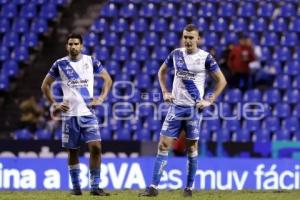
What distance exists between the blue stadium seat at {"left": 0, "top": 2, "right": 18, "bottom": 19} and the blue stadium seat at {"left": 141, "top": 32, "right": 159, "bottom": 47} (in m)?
3.23

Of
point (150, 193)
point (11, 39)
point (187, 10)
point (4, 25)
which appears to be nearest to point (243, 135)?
point (187, 10)

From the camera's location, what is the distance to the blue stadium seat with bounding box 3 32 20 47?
66.7 ft

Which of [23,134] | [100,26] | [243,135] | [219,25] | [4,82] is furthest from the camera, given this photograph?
[219,25]

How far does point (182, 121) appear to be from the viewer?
35.5 feet

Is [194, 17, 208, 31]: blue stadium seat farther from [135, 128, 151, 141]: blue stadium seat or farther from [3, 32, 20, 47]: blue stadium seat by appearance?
[3, 32, 20, 47]: blue stadium seat

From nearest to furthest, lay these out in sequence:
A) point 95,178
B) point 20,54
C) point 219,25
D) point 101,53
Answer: point 95,178 → point 101,53 → point 20,54 → point 219,25

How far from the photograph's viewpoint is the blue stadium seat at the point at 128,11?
20.9 meters

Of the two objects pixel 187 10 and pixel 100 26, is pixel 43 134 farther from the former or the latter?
pixel 187 10

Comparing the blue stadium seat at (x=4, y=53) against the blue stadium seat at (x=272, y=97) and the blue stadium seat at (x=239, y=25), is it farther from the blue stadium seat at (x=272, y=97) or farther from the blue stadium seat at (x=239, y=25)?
the blue stadium seat at (x=272, y=97)

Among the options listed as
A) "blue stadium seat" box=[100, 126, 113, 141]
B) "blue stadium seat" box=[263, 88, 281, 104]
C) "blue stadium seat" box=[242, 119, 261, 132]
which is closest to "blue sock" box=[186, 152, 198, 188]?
"blue stadium seat" box=[100, 126, 113, 141]

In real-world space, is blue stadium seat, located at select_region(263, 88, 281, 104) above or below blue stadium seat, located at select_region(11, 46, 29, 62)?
below

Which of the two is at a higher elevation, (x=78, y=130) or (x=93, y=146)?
(x=78, y=130)

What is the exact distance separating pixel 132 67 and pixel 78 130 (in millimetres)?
9114

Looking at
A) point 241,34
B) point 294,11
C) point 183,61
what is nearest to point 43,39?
point 241,34
